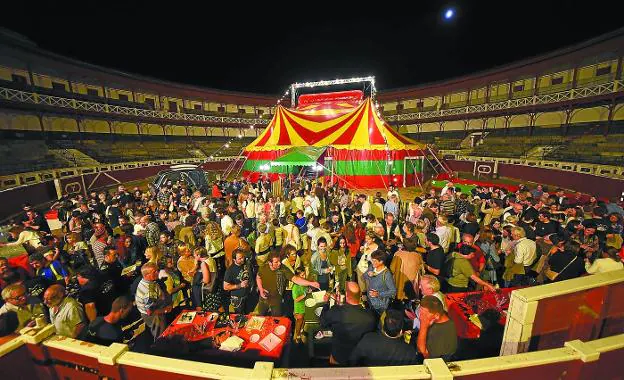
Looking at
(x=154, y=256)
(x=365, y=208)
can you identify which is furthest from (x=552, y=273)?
(x=154, y=256)

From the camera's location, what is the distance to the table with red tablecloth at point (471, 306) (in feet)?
11.0

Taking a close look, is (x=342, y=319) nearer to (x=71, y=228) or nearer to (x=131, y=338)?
(x=131, y=338)

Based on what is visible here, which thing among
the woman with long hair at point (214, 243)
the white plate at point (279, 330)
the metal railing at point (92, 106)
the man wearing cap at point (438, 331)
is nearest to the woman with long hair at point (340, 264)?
the white plate at point (279, 330)

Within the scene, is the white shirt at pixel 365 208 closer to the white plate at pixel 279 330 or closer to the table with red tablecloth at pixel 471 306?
the table with red tablecloth at pixel 471 306

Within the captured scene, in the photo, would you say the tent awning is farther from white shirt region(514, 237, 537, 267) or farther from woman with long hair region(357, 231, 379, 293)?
white shirt region(514, 237, 537, 267)

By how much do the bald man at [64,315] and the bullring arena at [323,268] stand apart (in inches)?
0.7

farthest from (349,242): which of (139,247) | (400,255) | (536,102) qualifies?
(536,102)

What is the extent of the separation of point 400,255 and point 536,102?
26.1 meters

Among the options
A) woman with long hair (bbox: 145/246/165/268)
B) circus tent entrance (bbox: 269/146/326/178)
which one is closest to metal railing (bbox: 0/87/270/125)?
circus tent entrance (bbox: 269/146/326/178)

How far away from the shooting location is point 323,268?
4762 mm

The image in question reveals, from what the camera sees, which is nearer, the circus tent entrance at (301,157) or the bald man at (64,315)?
the bald man at (64,315)

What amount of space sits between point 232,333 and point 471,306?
3.33 metres

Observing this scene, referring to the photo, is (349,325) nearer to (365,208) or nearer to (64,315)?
(64,315)

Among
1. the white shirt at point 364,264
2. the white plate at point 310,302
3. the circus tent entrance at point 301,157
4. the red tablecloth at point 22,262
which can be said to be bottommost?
the white plate at point 310,302
